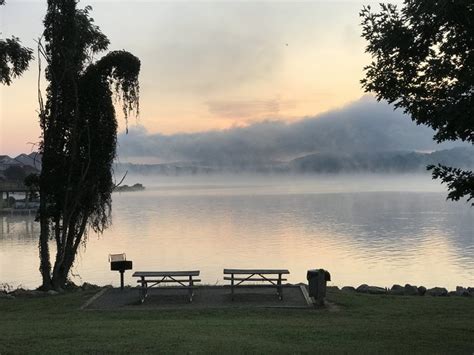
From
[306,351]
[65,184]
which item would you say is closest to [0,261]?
[65,184]

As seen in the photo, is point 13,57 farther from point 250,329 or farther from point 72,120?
point 250,329

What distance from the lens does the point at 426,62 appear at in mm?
9766

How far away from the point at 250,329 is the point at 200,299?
505cm

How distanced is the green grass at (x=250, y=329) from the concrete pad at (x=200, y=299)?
72 cm

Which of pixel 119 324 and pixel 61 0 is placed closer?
pixel 119 324

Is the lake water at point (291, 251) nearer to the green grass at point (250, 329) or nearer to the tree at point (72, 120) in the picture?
the tree at point (72, 120)

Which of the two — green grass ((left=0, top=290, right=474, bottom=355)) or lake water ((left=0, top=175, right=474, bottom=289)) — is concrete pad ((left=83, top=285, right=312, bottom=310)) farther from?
lake water ((left=0, top=175, right=474, bottom=289))

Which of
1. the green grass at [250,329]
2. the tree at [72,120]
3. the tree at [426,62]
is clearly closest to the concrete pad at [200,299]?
the green grass at [250,329]

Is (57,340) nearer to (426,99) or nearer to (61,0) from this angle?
(426,99)

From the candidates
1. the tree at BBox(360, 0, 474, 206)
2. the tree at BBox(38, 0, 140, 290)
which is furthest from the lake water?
the tree at BBox(360, 0, 474, 206)

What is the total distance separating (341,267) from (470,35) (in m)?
23.5

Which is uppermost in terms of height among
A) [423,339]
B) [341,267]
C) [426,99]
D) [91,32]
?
[91,32]

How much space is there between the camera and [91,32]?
20.6 m

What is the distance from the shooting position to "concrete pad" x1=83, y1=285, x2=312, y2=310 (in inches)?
564
